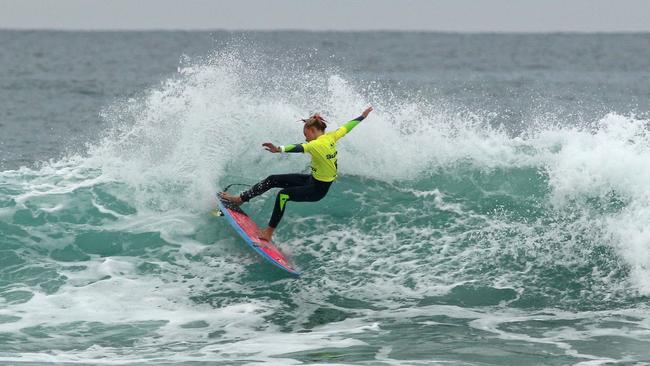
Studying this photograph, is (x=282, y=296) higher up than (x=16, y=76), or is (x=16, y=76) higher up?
(x=16, y=76)

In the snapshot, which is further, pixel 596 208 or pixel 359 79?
pixel 359 79

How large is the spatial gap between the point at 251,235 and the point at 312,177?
1277 millimetres

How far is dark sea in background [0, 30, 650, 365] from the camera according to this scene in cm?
1132

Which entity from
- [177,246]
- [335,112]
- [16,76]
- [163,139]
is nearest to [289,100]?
[335,112]

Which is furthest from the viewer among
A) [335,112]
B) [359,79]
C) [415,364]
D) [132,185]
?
[359,79]

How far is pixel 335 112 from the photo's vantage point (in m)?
18.4

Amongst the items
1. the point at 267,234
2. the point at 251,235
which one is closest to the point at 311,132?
the point at 267,234

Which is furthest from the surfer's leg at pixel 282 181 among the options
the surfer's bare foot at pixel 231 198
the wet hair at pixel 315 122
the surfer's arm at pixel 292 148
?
the surfer's arm at pixel 292 148

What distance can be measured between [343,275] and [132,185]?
196 inches

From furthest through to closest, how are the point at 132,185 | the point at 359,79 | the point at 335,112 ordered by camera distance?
1. the point at 359,79
2. the point at 335,112
3. the point at 132,185

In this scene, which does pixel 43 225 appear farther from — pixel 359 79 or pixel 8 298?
pixel 359 79

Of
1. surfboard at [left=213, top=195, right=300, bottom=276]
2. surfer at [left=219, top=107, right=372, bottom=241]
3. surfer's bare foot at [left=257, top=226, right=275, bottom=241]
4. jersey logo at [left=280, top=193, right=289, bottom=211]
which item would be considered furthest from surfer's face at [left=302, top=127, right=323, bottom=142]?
surfboard at [left=213, top=195, right=300, bottom=276]

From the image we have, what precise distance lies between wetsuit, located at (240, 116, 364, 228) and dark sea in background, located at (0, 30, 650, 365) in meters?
0.96

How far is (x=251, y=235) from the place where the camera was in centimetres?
1421
